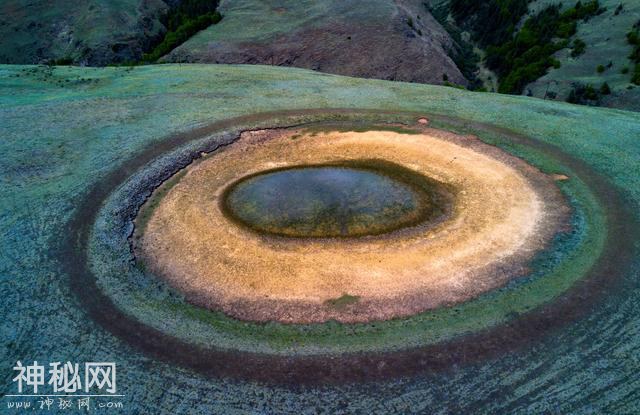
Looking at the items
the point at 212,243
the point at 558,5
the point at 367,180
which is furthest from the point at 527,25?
the point at 212,243

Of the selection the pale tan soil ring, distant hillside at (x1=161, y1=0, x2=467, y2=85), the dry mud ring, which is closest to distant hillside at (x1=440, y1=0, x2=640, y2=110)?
distant hillside at (x1=161, y1=0, x2=467, y2=85)

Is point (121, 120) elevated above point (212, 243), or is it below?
above

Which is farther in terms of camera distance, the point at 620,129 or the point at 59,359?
the point at 620,129

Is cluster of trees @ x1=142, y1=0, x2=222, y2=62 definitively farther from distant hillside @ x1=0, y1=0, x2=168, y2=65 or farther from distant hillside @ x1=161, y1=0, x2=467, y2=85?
distant hillside @ x1=0, y1=0, x2=168, y2=65

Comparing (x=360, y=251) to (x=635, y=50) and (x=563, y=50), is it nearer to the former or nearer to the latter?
(x=635, y=50)

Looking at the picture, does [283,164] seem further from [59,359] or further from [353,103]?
[59,359]

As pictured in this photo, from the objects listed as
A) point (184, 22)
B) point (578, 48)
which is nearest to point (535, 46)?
point (578, 48)

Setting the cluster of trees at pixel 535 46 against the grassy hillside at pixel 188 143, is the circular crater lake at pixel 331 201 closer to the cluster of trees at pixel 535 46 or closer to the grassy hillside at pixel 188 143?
the grassy hillside at pixel 188 143
